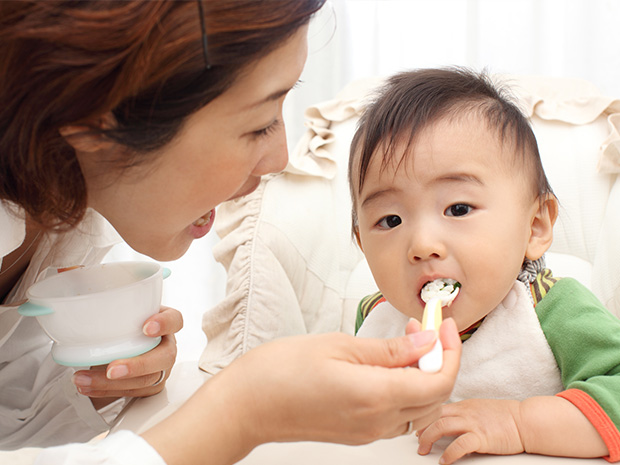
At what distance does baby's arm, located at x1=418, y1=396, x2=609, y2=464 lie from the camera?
29.4 inches

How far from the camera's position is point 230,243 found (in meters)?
1.30

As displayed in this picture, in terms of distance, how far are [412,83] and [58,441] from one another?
85cm

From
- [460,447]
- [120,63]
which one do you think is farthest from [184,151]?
[460,447]

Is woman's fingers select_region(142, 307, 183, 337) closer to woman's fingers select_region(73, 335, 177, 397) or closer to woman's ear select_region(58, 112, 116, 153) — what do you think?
woman's fingers select_region(73, 335, 177, 397)

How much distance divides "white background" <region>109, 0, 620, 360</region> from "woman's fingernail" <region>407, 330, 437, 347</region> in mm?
A: 1383

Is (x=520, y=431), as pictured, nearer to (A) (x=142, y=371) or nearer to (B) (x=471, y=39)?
(A) (x=142, y=371)

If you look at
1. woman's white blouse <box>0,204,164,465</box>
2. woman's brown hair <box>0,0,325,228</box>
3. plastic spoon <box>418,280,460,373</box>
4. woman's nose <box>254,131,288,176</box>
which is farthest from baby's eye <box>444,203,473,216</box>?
woman's white blouse <box>0,204,164,465</box>

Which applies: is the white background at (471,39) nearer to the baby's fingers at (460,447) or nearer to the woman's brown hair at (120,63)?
the woman's brown hair at (120,63)

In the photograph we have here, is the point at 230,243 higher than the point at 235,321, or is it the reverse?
the point at 230,243

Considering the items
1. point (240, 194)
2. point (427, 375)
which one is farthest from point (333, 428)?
point (240, 194)

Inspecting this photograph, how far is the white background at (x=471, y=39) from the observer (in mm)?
1873

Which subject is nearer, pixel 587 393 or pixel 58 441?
pixel 587 393

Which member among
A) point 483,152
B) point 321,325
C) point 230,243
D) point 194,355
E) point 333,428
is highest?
point 483,152

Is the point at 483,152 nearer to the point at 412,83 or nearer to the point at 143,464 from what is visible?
the point at 412,83
